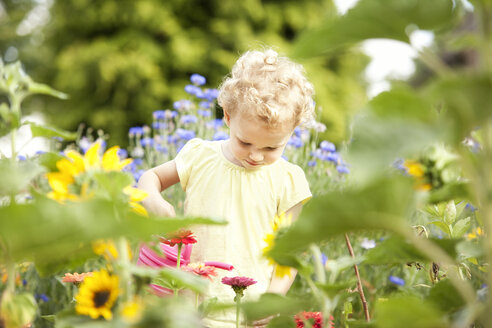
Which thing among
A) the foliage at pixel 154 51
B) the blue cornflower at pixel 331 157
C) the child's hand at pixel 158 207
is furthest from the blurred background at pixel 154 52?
the child's hand at pixel 158 207

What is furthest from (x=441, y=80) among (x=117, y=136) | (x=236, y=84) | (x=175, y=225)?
(x=117, y=136)

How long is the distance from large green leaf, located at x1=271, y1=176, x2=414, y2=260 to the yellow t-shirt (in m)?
0.93

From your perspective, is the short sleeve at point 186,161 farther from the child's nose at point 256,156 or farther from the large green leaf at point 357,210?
the large green leaf at point 357,210

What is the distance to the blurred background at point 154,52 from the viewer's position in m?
7.03

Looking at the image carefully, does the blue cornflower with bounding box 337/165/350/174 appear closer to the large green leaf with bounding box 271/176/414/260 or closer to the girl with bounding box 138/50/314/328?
the girl with bounding box 138/50/314/328

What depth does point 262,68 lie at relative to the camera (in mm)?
1602

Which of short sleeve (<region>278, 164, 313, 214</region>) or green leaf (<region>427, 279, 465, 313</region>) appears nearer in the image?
green leaf (<region>427, 279, 465, 313</region>)

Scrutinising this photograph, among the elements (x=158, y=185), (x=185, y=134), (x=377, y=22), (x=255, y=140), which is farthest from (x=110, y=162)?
(x=185, y=134)

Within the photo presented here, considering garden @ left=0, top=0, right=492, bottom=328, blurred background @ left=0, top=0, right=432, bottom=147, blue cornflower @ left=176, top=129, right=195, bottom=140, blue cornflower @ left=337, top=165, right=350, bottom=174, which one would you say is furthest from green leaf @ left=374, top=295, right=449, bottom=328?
blurred background @ left=0, top=0, right=432, bottom=147

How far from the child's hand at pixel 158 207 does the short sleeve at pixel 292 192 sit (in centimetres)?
39

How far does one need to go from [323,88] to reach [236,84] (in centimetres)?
596

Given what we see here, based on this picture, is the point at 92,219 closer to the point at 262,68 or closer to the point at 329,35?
the point at 329,35

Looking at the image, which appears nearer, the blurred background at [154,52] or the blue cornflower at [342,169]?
the blue cornflower at [342,169]

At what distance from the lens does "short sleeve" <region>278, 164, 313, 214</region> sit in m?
1.55
